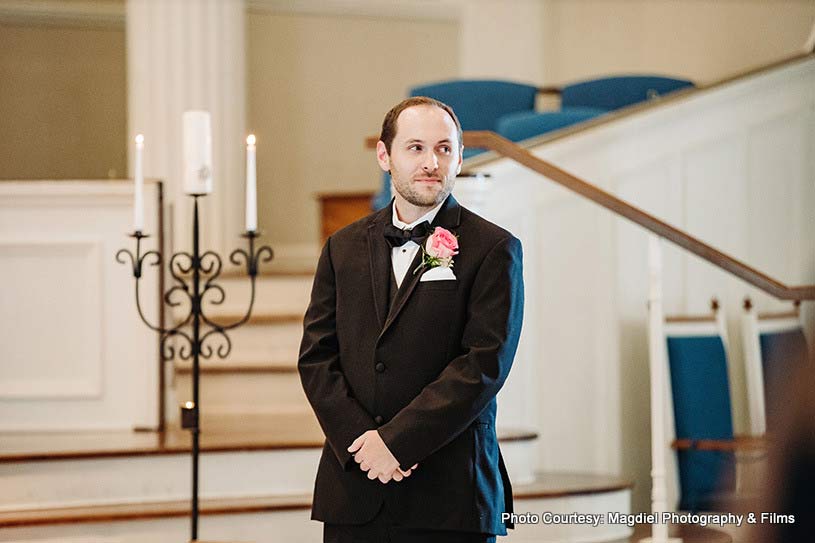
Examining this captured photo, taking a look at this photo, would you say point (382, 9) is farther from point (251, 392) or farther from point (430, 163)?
point (430, 163)

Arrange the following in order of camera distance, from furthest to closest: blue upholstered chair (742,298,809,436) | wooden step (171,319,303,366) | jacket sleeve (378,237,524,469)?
wooden step (171,319,303,366) → blue upholstered chair (742,298,809,436) → jacket sleeve (378,237,524,469)

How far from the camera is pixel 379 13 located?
293 inches

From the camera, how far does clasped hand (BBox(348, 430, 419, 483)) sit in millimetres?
2166

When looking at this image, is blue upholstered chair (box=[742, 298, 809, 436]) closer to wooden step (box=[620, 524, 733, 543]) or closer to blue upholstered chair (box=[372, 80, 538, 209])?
wooden step (box=[620, 524, 733, 543])

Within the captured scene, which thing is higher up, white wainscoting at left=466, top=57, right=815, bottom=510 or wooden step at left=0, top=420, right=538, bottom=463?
white wainscoting at left=466, top=57, right=815, bottom=510

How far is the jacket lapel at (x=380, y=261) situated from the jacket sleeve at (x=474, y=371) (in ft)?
0.55

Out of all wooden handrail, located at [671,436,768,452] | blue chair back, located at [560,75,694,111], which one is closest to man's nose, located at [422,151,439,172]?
wooden handrail, located at [671,436,768,452]

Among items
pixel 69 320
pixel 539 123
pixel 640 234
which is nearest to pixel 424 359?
pixel 69 320

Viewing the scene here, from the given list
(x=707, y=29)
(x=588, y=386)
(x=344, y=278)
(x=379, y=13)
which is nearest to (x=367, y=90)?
(x=379, y=13)

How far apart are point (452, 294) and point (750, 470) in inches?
91.5

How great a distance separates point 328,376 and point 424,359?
196 millimetres

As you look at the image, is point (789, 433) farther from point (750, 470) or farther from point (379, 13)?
point (379, 13)

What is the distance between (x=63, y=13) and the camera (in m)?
7.10

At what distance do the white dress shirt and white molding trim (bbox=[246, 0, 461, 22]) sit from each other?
504 cm
